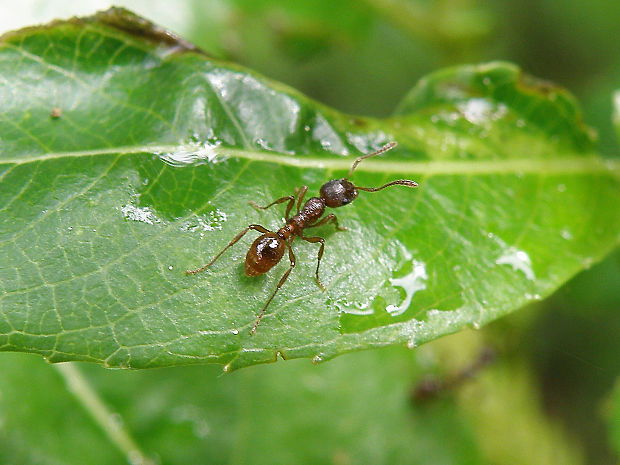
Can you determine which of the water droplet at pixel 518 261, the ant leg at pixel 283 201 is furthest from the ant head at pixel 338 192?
the water droplet at pixel 518 261

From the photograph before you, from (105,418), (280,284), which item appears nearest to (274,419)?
(105,418)

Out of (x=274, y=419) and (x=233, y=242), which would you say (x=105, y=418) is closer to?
(x=274, y=419)

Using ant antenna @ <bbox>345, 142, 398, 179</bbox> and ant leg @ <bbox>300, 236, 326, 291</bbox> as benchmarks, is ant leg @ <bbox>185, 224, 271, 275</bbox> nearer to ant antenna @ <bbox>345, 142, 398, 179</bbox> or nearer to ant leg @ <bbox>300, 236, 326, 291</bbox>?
ant leg @ <bbox>300, 236, 326, 291</bbox>

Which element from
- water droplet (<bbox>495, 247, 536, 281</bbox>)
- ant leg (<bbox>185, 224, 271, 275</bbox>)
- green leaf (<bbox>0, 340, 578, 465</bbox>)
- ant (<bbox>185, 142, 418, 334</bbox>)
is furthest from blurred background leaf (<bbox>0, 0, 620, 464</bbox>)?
ant leg (<bbox>185, 224, 271, 275</bbox>)

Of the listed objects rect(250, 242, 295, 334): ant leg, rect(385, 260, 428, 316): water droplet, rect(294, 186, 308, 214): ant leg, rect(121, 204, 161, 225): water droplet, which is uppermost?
rect(121, 204, 161, 225): water droplet

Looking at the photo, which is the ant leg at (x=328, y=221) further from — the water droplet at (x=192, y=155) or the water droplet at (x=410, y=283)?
the water droplet at (x=192, y=155)

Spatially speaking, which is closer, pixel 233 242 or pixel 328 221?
pixel 233 242

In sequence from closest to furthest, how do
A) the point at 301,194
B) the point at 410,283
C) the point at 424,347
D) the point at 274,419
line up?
the point at 410,283
the point at 301,194
the point at 274,419
the point at 424,347

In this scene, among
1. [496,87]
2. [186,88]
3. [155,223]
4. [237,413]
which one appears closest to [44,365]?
[237,413]
